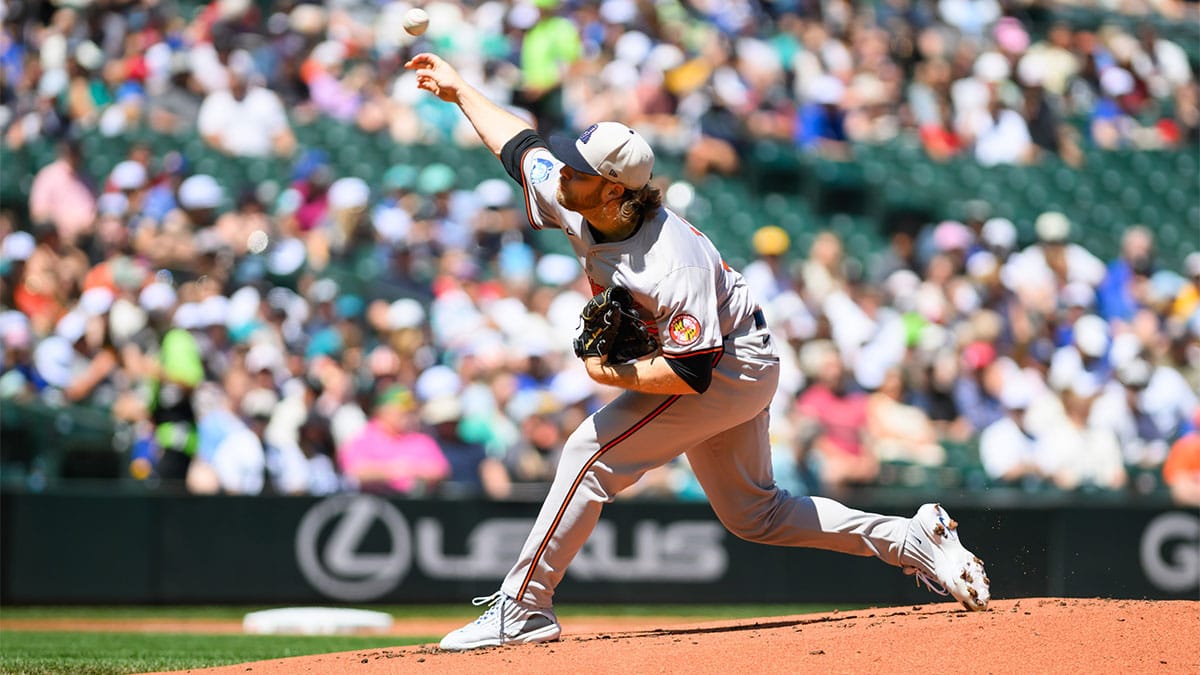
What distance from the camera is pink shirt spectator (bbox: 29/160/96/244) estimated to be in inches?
478

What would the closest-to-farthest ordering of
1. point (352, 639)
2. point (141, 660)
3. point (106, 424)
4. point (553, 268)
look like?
point (141, 660)
point (352, 639)
point (106, 424)
point (553, 268)

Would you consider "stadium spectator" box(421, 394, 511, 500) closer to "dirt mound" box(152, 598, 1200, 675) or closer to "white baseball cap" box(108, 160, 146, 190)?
"white baseball cap" box(108, 160, 146, 190)

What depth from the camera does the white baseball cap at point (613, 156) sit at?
17.0 ft

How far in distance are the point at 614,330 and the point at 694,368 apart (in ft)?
0.93

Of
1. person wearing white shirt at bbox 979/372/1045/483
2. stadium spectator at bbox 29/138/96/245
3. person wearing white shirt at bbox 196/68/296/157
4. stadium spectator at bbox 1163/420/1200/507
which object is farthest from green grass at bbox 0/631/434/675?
stadium spectator at bbox 1163/420/1200/507

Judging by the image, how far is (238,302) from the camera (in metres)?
11.6

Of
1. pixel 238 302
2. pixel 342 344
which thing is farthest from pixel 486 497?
pixel 238 302

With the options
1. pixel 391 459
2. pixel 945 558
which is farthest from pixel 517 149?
pixel 391 459

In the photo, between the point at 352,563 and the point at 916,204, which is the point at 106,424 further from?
the point at 916,204

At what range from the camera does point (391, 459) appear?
10.9 meters

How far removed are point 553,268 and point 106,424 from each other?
3.98 m

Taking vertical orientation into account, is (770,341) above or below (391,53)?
above

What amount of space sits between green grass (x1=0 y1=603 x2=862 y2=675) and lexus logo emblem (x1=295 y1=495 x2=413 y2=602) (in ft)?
0.76

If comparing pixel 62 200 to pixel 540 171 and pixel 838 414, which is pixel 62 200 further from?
pixel 540 171
